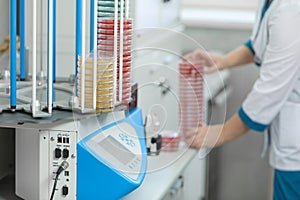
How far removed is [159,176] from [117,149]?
32 centimetres

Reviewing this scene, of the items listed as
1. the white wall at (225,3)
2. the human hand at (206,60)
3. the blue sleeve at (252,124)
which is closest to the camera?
the blue sleeve at (252,124)

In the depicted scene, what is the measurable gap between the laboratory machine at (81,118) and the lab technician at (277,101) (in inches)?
11.8

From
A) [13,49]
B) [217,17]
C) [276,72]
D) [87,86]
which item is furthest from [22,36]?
[217,17]

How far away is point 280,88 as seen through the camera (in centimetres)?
171

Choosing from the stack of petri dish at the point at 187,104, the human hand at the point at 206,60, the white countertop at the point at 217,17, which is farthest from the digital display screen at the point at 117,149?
the white countertop at the point at 217,17

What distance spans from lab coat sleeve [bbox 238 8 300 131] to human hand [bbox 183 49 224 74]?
0.78ft

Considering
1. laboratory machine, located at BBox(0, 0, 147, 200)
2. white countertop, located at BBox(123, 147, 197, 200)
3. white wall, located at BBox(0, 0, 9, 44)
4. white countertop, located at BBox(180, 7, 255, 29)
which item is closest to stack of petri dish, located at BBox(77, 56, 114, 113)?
laboratory machine, located at BBox(0, 0, 147, 200)

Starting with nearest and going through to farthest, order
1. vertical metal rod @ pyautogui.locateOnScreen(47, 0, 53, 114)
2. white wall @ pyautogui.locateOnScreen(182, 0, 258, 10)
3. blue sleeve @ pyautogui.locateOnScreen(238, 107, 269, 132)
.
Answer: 1. vertical metal rod @ pyautogui.locateOnScreen(47, 0, 53, 114)
2. blue sleeve @ pyautogui.locateOnScreen(238, 107, 269, 132)
3. white wall @ pyautogui.locateOnScreen(182, 0, 258, 10)

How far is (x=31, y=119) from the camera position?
1.22 metres

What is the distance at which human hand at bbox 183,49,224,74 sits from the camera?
6.32ft

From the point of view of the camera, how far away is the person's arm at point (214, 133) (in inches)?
62.1

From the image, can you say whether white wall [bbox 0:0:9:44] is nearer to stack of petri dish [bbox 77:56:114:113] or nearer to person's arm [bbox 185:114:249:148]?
stack of petri dish [bbox 77:56:114:113]

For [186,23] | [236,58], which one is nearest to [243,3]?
[186,23]

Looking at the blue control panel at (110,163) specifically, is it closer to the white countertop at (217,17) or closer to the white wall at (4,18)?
the white wall at (4,18)
